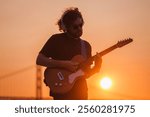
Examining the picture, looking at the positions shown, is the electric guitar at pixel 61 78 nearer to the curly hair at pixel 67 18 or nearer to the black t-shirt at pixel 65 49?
the black t-shirt at pixel 65 49

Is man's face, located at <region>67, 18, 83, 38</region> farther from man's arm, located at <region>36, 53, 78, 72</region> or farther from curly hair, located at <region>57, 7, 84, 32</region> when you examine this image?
man's arm, located at <region>36, 53, 78, 72</region>

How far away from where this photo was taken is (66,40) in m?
2.77

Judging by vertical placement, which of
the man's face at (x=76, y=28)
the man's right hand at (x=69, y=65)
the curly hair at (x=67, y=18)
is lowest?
the man's right hand at (x=69, y=65)

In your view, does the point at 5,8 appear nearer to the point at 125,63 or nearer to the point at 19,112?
the point at 19,112

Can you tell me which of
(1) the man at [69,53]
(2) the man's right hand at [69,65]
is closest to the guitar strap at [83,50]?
(1) the man at [69,53]

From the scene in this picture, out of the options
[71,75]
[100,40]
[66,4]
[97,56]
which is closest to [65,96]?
[71,75]

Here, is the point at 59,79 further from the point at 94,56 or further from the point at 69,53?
the point at 94,56

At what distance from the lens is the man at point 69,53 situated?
2748mm

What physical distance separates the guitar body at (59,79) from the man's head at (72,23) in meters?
0.31

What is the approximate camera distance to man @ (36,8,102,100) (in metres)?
2.75

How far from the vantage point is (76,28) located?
2.82 metres

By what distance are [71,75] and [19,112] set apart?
Result: 1.85 ft

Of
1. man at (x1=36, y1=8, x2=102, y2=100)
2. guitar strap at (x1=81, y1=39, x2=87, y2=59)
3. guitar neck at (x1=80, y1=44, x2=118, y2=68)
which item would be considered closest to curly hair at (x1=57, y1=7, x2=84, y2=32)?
man at (x1=36, y1=8, x2=102, y2=100)

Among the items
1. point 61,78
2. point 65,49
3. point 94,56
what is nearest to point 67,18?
point 65,49
